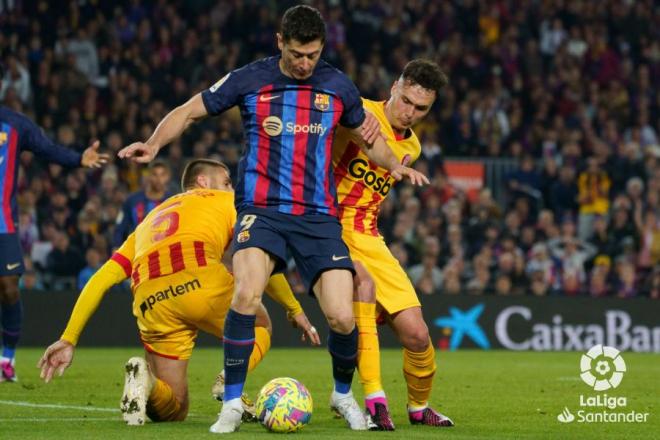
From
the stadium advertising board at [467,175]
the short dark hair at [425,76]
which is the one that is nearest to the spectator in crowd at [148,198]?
the short dark hair at [425,76]

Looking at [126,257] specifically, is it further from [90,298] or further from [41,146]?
[41,146]

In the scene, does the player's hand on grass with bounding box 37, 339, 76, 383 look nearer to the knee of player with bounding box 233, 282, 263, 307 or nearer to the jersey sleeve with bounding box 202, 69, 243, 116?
the knee of player with bounding box 233, 282, 263, 307

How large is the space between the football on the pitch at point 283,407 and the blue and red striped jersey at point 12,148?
4210 millimetres

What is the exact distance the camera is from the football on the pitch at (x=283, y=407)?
7.27 m

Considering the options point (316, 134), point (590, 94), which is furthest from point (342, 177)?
point (590, 94)

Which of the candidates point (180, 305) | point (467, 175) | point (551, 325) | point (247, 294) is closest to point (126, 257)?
point (180, 305)

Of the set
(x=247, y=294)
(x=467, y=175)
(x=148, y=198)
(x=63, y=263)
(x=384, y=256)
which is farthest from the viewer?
(x=467, y=175)

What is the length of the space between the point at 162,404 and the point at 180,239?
981 mm

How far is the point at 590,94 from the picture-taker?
75.5 feet

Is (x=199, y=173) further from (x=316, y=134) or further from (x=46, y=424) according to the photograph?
(x=46, y=424)

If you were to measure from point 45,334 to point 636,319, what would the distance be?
761 cm

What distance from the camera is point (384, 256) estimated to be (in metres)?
8.23

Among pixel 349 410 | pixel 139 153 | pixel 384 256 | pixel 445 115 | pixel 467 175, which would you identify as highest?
pixel 139 153

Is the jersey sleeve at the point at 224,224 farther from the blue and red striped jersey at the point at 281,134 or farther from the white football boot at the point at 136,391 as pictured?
the white football boot at the point at 136,391
